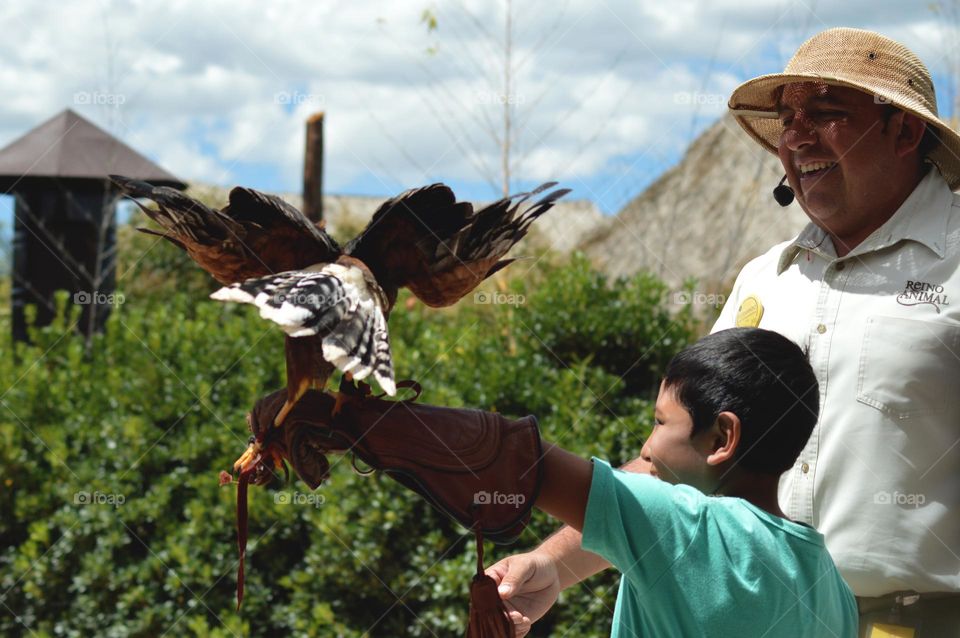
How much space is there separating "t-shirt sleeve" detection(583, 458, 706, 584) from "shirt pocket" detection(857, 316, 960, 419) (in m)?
0.79

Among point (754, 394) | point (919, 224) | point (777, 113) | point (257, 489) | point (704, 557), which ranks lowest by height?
point (257, 489)

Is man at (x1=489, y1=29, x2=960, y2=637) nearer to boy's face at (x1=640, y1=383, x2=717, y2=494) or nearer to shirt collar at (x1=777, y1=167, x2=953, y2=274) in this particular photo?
shirt collar at (x1=777, y1=167, x2=953, y2=274)

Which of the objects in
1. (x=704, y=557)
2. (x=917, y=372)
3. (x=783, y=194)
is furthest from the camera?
(x=783, y=194)

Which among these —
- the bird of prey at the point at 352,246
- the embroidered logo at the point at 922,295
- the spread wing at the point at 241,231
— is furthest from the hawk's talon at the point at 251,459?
the embroidered logo at the point at 922,295

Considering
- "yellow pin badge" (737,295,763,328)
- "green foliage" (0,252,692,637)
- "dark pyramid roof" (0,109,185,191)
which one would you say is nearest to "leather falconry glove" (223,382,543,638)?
"yellow pin badge" (737,295,763,328)

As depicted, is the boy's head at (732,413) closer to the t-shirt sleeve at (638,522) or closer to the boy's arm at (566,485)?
the t-shirt sleeve at (638,522)

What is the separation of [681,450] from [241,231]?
0.80m

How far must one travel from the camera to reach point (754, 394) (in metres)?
1.63

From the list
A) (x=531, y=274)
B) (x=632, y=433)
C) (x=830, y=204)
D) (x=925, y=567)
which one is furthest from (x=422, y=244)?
(x=531, y=274)

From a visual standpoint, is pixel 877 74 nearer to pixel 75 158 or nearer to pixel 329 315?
pixel 329 315

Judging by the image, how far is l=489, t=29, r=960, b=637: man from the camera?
2.09 m

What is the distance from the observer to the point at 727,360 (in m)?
1.66

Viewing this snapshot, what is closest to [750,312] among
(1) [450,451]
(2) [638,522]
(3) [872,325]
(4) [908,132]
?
(3) [872,325]

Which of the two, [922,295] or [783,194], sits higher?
[783,194]
